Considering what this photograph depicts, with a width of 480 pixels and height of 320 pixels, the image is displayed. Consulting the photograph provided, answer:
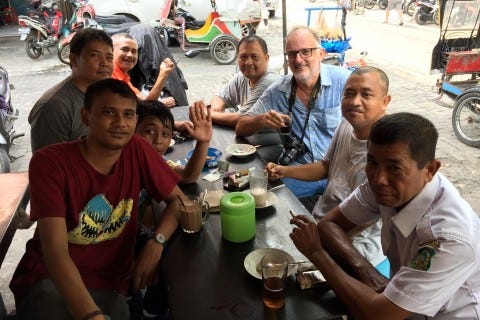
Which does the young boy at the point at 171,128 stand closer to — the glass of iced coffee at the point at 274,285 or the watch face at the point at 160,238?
the watch face at the point at 160,238

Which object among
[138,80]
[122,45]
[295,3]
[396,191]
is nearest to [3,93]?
[138,80]

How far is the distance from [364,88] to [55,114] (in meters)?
2.09

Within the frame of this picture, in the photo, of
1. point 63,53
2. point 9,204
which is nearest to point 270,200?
point 9,204

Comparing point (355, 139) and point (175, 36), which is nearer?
point (355, 139)

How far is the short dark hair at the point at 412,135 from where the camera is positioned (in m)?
1.51

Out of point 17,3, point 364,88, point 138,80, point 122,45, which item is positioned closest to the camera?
point 364,88

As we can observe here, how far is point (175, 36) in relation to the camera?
10766 millimetres

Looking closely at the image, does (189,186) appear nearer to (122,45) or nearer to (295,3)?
(122,45)

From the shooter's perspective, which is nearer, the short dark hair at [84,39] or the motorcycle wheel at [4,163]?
the short dark hair at [84,39]

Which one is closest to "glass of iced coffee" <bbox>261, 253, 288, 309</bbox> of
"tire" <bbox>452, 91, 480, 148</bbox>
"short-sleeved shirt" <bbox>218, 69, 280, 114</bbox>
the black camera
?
the black camera

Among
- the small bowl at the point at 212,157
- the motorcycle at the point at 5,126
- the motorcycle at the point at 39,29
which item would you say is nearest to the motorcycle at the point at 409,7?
the motorcycle at the point at 39,29

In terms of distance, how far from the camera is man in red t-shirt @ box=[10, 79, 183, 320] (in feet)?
5.81

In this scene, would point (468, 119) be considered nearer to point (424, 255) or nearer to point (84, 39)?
point (424, 255)

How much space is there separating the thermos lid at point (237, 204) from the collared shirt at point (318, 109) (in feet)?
4.71
